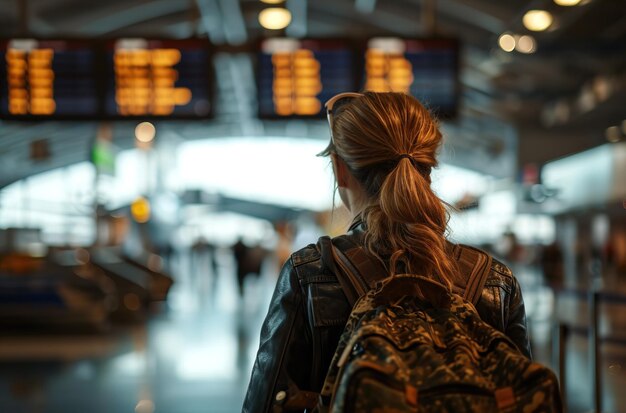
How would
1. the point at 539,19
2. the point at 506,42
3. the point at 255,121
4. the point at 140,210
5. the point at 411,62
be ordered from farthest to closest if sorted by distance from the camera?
the point at 140,210, the point at 255,121, the point at 506,42, the point at 539,19, the point at 411,62

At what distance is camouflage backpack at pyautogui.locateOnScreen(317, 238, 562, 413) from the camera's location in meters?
1.47

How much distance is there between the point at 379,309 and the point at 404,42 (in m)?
6.87

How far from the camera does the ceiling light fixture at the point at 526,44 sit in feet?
59.8

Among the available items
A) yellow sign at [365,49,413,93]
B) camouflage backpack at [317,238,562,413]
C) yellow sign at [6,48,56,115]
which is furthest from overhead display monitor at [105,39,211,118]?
camouflage backpack at [317,238,562,413]

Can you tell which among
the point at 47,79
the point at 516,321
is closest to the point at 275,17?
the point at 47,79

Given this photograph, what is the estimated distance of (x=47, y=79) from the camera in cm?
832

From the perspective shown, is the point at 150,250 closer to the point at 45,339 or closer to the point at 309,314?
the point at 45,339

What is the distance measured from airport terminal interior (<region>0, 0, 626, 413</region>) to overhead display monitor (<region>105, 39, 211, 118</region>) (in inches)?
0.6

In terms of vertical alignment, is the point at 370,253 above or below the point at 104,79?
below

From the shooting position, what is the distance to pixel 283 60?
27.3 feet

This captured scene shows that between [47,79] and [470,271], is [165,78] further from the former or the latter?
[470,271]

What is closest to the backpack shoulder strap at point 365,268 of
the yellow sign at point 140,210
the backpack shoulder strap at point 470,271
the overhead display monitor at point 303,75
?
the backpack shoulder strap at point 470,271

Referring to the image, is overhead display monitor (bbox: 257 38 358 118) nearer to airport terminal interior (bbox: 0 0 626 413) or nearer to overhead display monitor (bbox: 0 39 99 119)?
airport terminal interior (bbox: 0 0 626 413)

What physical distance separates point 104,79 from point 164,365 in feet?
9.69
